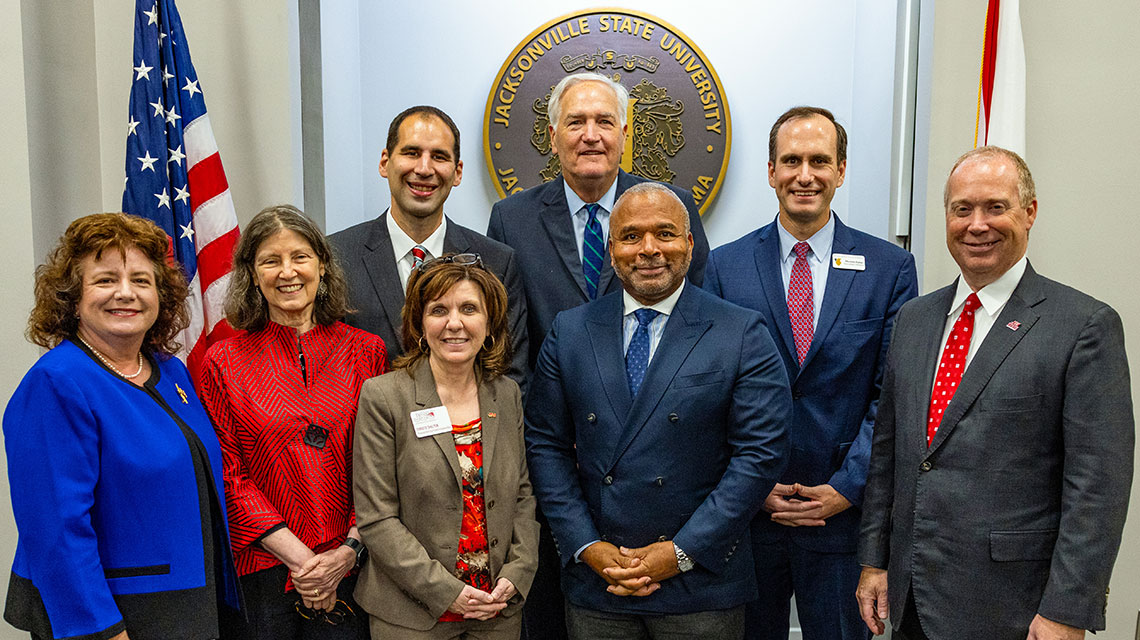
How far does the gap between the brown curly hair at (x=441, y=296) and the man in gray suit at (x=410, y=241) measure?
0.23 metres

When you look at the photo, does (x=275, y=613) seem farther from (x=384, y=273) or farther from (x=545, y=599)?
(x=384, y=273)

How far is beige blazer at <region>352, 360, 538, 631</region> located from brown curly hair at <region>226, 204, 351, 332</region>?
286 mm

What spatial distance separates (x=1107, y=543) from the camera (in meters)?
1.94

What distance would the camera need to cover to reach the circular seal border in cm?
434

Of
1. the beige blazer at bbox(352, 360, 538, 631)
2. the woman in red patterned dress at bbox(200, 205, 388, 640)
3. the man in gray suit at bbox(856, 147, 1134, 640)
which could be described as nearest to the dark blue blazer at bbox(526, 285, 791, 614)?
the beige blazer at bbox(352, 360, 538, 631)

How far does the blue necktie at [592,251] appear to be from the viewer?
2902 millimetres

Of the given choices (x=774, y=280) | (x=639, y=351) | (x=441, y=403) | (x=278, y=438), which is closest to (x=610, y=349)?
(x=639, y=351)

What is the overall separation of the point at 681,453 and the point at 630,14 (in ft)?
8.87

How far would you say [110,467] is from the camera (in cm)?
200

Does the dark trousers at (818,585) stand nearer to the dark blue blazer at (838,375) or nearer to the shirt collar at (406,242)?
the dark blue blazer at (838,375)

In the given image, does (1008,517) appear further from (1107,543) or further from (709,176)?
(709,176)

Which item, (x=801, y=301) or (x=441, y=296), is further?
(x=801, y=301)

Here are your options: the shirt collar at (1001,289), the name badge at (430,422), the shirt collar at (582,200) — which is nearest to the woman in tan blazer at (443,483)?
the name badge at (430,422)

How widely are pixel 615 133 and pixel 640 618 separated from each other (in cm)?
152
